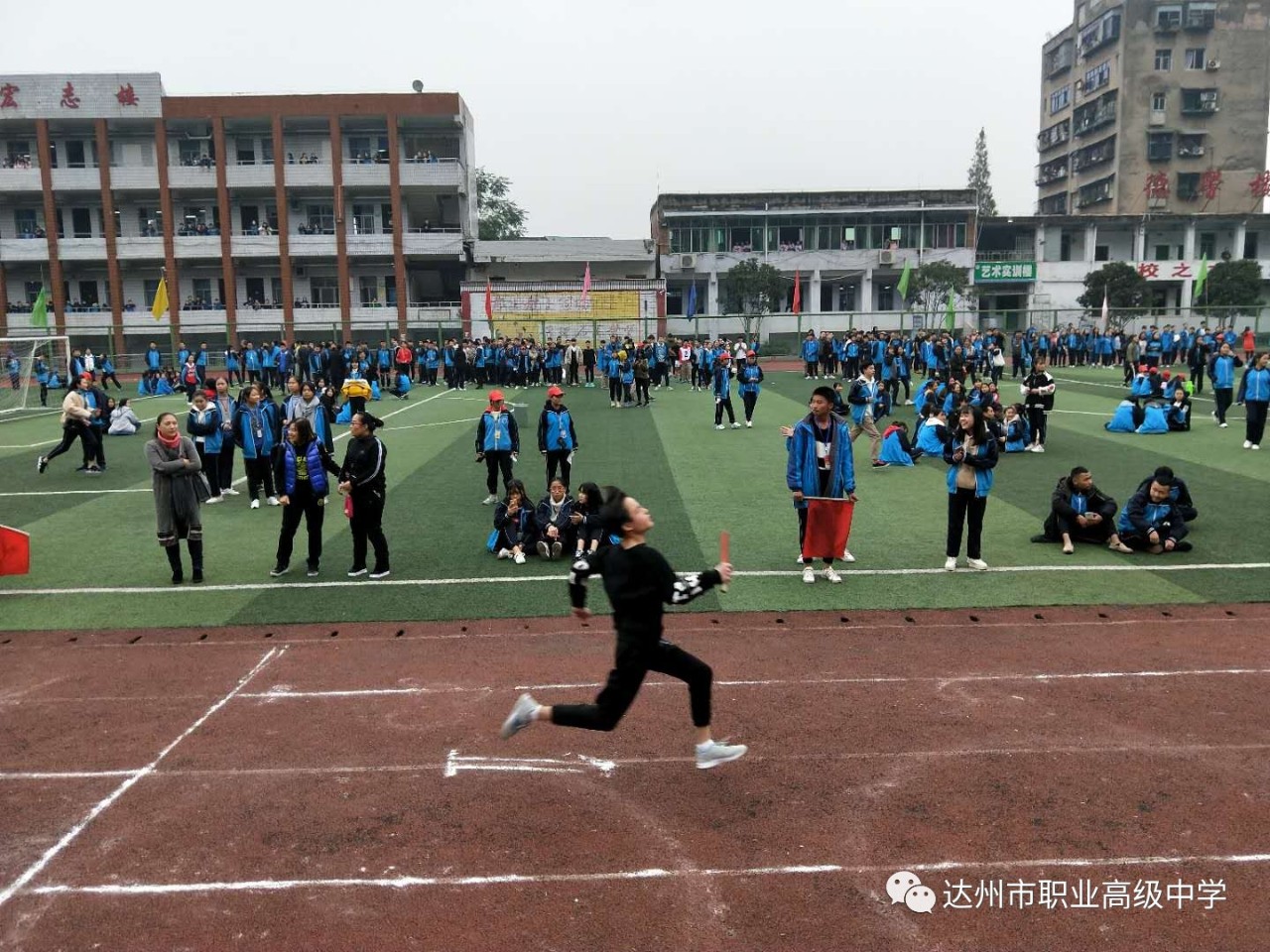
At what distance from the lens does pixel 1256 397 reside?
19031mm

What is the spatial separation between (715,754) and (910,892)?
1.59 meters

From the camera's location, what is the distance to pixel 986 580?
1109 cm

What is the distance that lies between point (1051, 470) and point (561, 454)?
9.23m

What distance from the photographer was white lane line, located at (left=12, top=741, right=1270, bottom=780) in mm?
6617

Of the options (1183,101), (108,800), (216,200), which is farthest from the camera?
(1183,101)

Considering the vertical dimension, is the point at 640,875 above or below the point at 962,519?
below

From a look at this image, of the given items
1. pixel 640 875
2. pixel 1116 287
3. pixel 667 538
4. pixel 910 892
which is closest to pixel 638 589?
pixel 640 875

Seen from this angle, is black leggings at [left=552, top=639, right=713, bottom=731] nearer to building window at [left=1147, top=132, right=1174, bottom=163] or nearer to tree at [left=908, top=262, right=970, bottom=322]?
tree at [left=908, top=262, right=970, bottom=322]

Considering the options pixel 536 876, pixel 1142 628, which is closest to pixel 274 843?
pixel 536 876

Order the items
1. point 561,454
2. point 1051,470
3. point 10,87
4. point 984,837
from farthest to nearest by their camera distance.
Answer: point 10,87 < point 1051,470 < point 561,454 < point 984,837

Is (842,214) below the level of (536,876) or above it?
above

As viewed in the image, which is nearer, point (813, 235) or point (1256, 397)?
Result: point (1256, 397)

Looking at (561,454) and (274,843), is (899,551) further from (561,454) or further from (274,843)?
(274,843)

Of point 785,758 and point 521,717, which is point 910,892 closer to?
point 785,758
